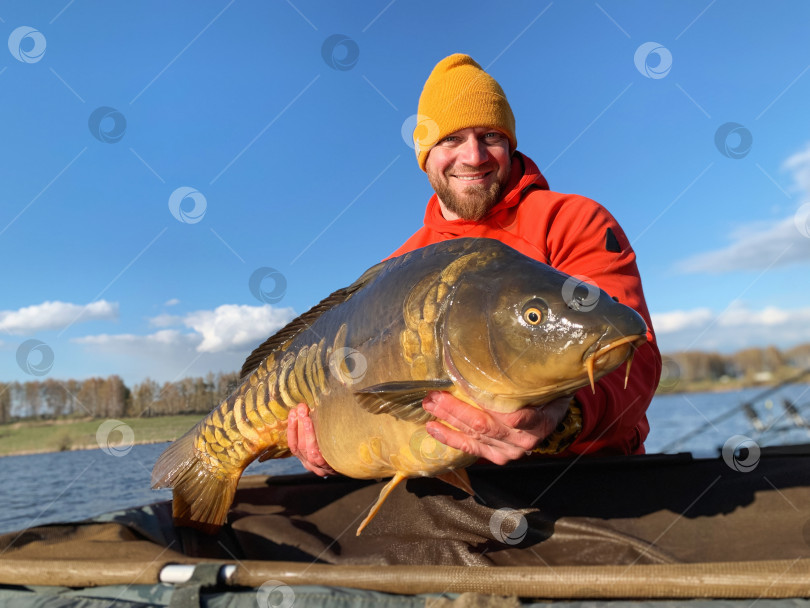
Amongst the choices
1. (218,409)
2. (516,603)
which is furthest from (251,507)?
(516,603)

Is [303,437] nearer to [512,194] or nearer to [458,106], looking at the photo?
[512,194]

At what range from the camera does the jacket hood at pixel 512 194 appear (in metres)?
3.02

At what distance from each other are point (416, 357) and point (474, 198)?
1.65 meters

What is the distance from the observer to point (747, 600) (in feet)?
3.92

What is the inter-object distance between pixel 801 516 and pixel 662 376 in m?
0.65

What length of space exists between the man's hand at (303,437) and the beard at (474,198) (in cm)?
145

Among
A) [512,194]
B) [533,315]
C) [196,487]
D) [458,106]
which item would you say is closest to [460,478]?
[533,315]

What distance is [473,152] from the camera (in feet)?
10.4

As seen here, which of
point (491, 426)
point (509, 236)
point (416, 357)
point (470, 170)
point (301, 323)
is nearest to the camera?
point (491, 426)

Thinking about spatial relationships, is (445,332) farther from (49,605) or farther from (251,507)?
(251,507)

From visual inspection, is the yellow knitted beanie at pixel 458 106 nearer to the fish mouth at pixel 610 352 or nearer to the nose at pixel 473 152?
the nose at pixel 473 152

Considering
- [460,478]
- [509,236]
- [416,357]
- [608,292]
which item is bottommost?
[460,478]

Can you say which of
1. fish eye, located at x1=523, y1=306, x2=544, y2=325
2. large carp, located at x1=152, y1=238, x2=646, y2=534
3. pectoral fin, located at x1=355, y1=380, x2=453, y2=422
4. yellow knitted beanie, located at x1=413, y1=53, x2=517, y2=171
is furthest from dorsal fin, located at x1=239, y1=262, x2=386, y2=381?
yellow knitted beanie, located at x1=413, y1=53, x2=517, y2=171

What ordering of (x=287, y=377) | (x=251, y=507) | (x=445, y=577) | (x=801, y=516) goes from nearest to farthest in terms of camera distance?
→ (x=445, y=577), (x=801, y=516), (x=287, y=377), (x=251, y=507)
